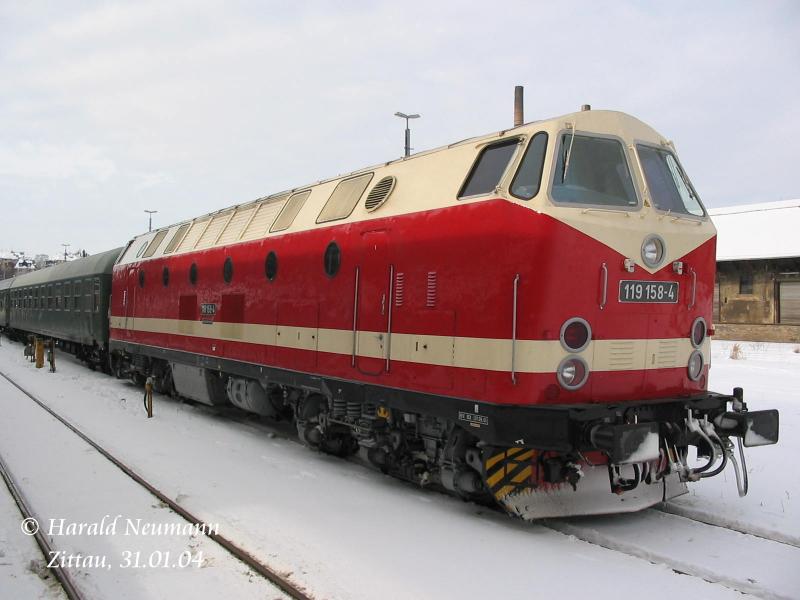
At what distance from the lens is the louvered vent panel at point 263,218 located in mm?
8883

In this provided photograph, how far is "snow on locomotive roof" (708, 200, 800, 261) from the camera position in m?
27.1

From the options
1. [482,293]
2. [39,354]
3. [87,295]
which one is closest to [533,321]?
[482,293]

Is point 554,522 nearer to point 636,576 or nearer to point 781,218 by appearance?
point 636,576

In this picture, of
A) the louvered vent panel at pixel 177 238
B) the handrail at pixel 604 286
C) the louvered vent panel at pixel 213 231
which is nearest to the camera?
the handrail at pixel 604 286

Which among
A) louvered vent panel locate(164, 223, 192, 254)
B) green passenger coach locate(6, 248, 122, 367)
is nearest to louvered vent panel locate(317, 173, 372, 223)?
louvered vent panel locate(164, 223, 192, 254)

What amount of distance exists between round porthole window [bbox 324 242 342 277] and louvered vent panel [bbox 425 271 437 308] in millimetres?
1509

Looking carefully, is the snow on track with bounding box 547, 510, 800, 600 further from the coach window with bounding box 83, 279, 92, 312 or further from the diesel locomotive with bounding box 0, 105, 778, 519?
the coach window with bounding box 83, 279, 92, 312

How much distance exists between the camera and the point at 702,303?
5855mm

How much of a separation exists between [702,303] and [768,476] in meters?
2.68

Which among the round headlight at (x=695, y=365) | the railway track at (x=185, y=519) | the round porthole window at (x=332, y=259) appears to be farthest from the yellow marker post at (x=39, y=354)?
the round headlight at (x=695, y=365)

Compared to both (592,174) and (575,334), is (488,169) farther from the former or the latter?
(575,334)

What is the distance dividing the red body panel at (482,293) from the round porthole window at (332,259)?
0.22 ft

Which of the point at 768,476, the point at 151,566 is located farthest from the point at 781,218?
the point at 151,566

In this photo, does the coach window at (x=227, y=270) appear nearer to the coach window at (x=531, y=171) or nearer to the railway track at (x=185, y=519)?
the railway track at (x=185, y=519)
